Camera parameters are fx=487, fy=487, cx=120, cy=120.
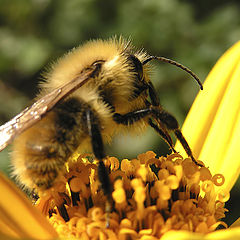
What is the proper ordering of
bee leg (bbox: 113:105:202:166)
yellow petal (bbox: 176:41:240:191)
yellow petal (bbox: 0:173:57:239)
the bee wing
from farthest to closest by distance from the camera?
yellow petal (bbox: 176:41:240:191)
bee leg (bbox: 113:105:202:166)
the bee wing
yellow petal (bbox: 0:173:57:239)

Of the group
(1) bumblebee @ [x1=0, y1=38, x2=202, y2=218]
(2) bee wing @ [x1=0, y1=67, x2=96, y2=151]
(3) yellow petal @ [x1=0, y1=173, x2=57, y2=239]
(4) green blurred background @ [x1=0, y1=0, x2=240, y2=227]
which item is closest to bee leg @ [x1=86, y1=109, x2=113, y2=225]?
(1) bumblebee @ [x1=0, y1=38, x2=202, y2=218]

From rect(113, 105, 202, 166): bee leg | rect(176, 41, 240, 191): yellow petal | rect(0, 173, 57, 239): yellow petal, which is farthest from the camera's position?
rect(176, 41, 240, 191): yellow petal

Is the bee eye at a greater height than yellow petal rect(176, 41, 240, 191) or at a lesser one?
greater

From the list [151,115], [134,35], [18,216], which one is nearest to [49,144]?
[18,216]

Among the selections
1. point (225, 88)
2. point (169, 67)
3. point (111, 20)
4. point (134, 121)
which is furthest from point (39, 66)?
point (134, 121)

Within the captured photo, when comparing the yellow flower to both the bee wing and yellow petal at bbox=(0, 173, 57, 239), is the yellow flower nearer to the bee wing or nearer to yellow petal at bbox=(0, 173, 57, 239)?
yellow petal at bbox=(0, 173, 57, 239)

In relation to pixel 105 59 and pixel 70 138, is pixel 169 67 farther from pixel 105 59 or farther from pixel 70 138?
pixel 70 138
